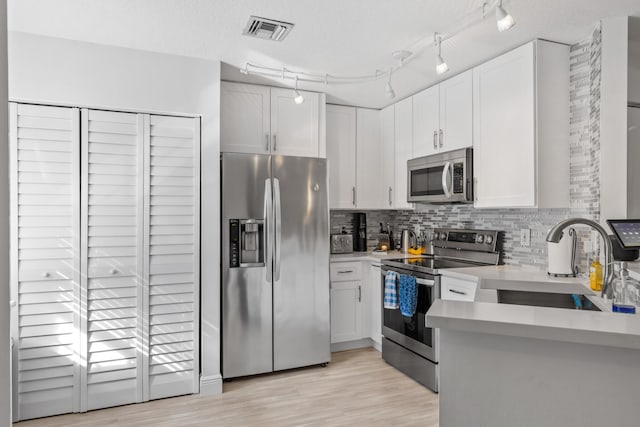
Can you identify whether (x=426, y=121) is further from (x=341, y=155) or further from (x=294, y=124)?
(x=294, y=124)

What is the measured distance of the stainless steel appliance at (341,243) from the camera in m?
4.13

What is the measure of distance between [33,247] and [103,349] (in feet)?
2.55

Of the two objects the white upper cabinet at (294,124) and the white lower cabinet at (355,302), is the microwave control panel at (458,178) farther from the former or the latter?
the white upper cabinet at (294,124)

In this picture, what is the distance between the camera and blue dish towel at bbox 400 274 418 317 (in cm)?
312

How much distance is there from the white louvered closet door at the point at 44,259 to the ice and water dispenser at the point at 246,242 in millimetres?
1018

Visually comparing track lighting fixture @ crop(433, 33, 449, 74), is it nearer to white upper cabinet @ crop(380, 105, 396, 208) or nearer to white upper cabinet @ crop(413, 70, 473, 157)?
white upper cabinet @ crop(413, 70, 473, 157)

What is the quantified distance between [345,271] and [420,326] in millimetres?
915

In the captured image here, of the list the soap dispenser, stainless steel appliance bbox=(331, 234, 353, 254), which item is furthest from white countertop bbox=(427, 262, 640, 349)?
stainless steel appliance bbox=(331, 234, 353, 254)

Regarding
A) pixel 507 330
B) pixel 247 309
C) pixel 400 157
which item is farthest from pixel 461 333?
pixel 400 157

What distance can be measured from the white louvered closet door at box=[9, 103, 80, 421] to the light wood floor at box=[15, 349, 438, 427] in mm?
213

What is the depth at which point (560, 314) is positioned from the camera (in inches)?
46.7

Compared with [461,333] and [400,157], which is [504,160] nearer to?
[400,157]

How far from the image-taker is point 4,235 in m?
0.54

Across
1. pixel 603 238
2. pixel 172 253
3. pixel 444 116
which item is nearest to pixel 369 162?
pixel 444 116
